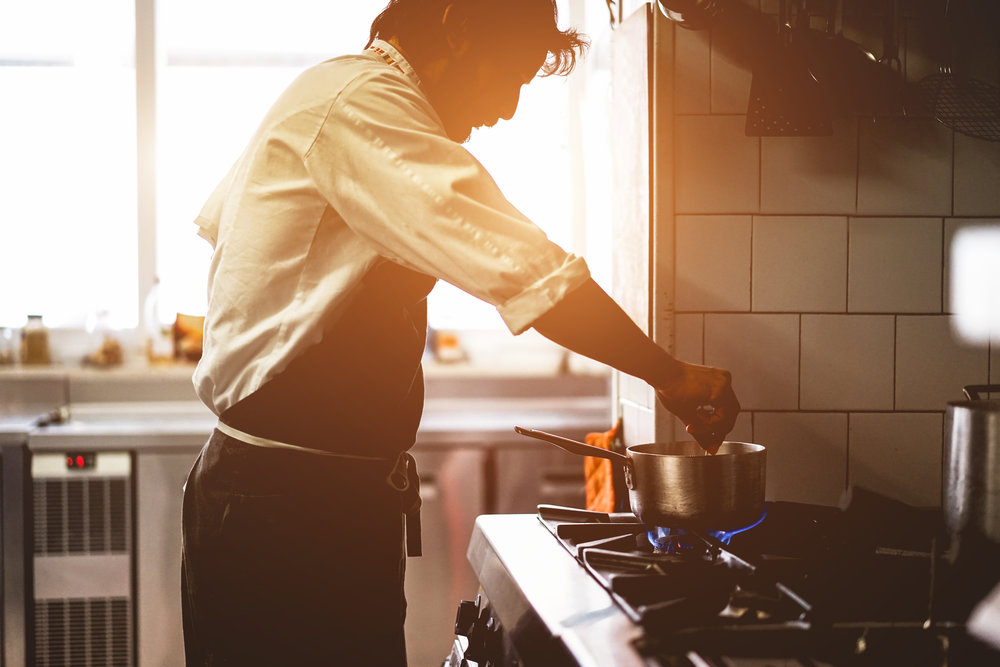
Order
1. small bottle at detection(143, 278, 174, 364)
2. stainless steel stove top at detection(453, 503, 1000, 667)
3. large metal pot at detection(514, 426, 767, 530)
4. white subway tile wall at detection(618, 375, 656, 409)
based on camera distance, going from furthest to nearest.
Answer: small bottle at detection(143, 278, 174, 364)
white subway tile wall at detection(618, 375, 656, 409)
large metal pot at detection(514, 426, 767, 530)
stainless steel stove top at detection(453, 503, 1000, 667)

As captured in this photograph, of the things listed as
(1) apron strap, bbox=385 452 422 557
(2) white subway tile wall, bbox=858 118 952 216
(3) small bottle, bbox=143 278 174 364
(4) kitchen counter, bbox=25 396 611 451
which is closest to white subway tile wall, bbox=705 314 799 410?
(2) white subway tile wall, bbox=858 118 952 216

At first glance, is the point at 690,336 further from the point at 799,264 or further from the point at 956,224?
the point at 956,224

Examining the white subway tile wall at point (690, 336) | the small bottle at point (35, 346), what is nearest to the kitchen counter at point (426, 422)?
the small bottle at point (35, 346)

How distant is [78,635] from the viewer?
2010 millimetres

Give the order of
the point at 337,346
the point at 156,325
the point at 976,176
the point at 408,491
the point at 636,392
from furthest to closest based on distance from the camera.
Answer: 1. the point at 156,325
2. the point at 636,392
3. the point at 976,176
4. the point at 408,491
5. the point at 337,346

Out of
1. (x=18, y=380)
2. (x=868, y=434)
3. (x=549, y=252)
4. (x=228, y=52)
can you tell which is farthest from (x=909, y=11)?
(x=18, y=380)

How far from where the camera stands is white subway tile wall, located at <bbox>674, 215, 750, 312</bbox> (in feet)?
4.42

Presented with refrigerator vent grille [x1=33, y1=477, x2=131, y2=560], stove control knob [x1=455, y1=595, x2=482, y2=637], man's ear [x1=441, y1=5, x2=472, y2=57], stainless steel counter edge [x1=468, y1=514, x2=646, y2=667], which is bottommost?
refrigerator vent grille [x1=33, y1=477, x2=131, y2=560]

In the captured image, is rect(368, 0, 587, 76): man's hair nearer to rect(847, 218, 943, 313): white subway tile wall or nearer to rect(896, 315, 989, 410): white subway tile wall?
rect(847, 218, 943, 313): white subway tile wall

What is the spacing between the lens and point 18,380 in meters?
2.37

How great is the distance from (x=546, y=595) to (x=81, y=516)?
5.20 feet

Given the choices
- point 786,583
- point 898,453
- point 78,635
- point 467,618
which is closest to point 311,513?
point 467,618

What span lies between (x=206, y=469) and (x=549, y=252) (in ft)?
1.55

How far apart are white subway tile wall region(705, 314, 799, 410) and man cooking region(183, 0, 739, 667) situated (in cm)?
40
